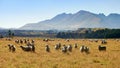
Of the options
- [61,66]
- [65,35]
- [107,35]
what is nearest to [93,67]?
[61,66]

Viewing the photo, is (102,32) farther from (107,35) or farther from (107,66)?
(107,66)

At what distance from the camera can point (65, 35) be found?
7023 inches

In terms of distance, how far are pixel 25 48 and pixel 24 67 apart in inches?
642

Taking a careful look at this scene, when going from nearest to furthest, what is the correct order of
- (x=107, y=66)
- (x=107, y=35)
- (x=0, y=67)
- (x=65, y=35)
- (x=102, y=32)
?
(x=0, y=67) → (x=107, y=66) → (x=107, y=35) → (x=102, y=32) → (x=65, y=35)

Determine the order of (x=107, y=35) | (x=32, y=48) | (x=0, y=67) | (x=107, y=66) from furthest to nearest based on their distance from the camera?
(x=107, y=35)
(x=32, y=48)
(x=107, y=66)
(x=0, y=67)

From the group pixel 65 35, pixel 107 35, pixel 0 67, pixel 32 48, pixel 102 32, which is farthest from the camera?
pixel 65 35

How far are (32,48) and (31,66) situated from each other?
15.3m

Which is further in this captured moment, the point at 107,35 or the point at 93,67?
the point at 107,35

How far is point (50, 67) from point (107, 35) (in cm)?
11968

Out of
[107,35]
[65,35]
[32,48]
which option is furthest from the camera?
[65,35]

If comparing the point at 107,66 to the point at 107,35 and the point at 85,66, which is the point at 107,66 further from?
the point at 107,35

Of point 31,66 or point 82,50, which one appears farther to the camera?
point 82,50

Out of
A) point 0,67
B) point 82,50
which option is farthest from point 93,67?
point 82,50

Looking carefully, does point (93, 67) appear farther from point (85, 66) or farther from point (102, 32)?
point (102, 32)
